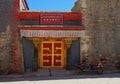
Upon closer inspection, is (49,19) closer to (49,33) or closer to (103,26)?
(49,33)

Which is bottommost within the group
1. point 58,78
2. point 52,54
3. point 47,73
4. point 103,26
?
point 58,78

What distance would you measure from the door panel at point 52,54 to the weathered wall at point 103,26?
2.03m

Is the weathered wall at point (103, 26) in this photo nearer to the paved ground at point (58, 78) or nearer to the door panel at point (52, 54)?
the paved ground at point (58, 78)

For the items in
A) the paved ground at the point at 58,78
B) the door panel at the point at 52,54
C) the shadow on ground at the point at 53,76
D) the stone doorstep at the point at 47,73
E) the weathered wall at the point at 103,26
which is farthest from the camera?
the door panel at the point at 52,54

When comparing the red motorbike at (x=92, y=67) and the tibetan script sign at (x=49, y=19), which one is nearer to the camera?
the red motorbike at (x=92, y=67)

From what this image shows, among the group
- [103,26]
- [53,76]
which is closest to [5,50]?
[53,76]

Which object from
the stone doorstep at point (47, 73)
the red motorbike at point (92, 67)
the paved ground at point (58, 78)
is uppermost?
the red motorbike at point (92, 67)

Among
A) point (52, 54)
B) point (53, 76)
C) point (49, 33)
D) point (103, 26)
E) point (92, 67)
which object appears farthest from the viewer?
point (52, 54)

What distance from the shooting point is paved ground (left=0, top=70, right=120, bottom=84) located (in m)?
14.1

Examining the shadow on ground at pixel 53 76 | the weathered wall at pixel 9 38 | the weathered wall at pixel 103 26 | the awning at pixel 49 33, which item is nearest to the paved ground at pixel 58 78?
the shadow on ground at pixel 53 76

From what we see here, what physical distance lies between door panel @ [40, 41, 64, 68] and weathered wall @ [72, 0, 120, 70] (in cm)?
203

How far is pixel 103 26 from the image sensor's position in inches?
712

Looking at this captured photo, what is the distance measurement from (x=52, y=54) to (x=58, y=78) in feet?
11.9

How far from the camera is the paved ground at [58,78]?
46.1 feet
